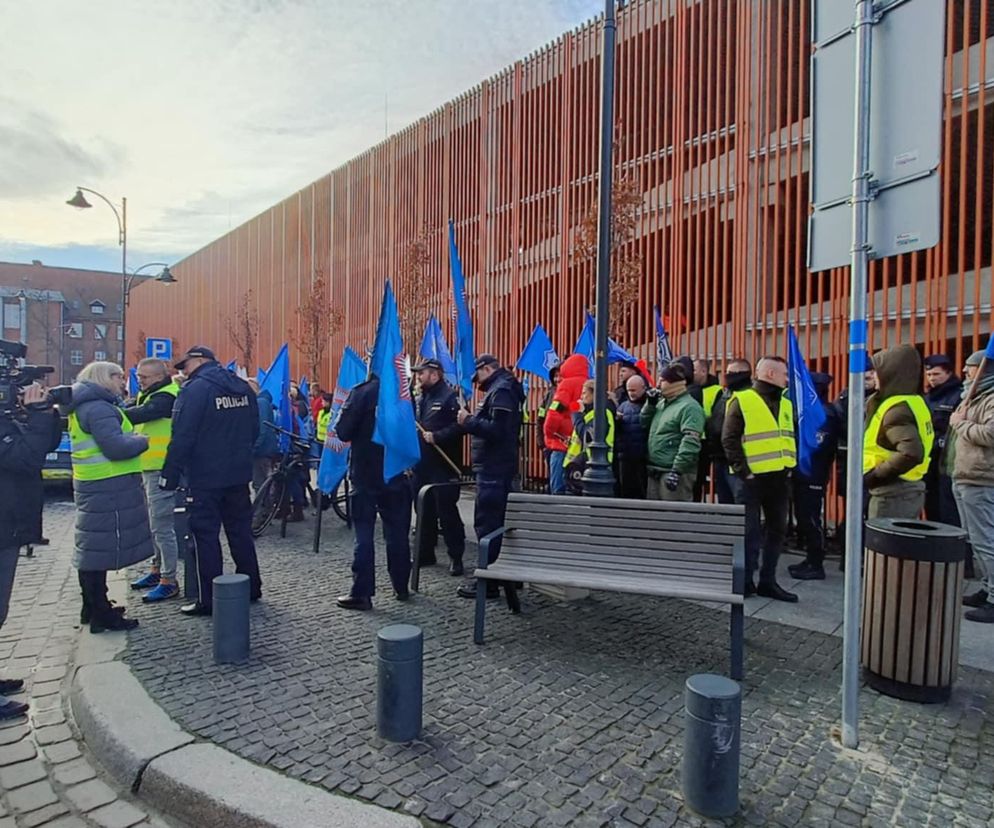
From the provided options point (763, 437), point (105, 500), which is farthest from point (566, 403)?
point (105, 500)

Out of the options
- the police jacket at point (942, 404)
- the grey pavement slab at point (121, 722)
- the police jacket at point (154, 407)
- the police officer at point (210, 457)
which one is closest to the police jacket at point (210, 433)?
the police officer at point (210, 457)

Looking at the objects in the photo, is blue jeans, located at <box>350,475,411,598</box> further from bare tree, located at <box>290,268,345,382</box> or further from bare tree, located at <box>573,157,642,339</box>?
bare tree, located at <box>290,268,345,382</box>

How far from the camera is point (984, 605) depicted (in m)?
5.21

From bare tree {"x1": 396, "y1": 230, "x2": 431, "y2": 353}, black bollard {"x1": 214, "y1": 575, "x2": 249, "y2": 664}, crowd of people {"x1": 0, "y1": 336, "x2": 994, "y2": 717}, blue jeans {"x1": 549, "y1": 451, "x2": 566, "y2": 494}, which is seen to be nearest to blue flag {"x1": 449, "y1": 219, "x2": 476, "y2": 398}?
crowd of people {"x1": 0, "y1": 336, "x2": 994, "y2": 717}

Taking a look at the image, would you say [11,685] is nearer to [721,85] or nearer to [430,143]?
[721,85]

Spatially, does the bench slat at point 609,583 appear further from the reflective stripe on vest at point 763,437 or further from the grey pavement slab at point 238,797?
the grey pavement slab at point 238,797

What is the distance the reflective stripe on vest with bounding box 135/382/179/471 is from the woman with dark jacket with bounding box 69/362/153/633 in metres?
0.87

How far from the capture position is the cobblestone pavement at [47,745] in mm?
2961

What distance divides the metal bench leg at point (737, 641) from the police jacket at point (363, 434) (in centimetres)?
276

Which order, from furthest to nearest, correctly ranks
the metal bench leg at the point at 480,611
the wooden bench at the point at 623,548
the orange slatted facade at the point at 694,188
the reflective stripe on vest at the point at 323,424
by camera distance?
the reflective stripe on vest at the point at 323,424 < the orange slatted facade at the point at 694,188 < the metal bench leg at the point at 480,611 < the wooden bench at the point at 623,548

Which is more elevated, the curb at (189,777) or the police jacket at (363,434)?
the police jacket at (363,434)

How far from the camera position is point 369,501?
5492 millimetres

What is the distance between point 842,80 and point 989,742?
125 inches

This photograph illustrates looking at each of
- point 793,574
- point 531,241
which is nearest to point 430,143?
point 531,241
